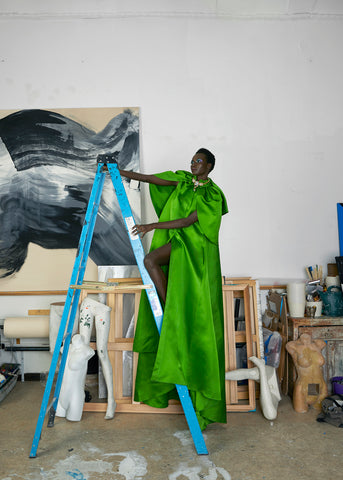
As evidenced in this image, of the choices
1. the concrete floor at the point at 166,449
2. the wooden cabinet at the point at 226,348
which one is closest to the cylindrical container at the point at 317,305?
the wooden cabinet at the point at 226,348

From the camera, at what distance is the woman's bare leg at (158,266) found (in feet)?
7.57

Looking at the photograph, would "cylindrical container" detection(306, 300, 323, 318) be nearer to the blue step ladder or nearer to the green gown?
the green gown

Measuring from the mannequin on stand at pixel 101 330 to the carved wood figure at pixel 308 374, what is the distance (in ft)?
4.01

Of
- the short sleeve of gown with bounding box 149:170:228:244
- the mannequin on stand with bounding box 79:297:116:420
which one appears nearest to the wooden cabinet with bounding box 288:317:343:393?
the short sleeve of gown with bounding box 149:170:228:244

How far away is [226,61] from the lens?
3.50 meters

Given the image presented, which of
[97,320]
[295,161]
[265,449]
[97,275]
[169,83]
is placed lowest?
[265,449]

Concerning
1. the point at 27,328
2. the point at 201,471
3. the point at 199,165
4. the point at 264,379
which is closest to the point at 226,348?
the point at 264,379

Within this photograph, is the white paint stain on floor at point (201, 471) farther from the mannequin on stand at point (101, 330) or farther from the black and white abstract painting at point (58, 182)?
the black and white abstract painting at point (58, 182)

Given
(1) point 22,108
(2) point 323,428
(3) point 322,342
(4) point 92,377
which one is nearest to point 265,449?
(2) point 323,428

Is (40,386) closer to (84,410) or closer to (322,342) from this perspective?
(84,410)

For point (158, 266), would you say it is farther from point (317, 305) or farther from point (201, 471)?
point (317, 305)

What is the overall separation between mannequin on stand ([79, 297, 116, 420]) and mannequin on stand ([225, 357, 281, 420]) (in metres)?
0.77

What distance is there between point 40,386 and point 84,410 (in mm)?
720

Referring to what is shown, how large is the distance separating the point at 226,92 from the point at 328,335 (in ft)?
7.10
